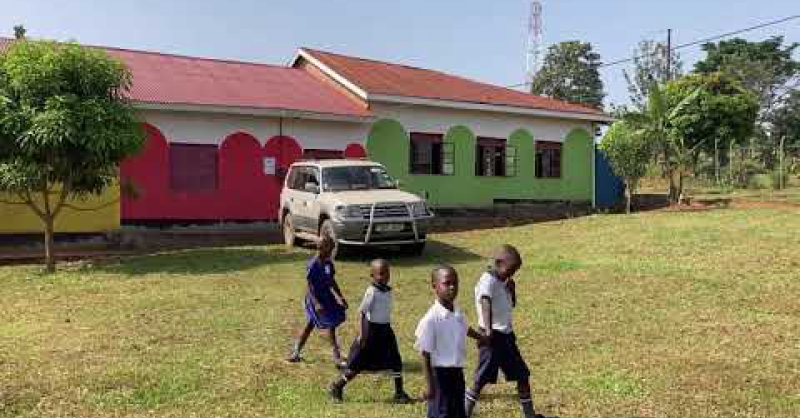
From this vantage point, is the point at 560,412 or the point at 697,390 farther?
the point at 697,390

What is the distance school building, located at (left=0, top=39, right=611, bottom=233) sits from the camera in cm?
2027

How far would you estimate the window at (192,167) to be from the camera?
20.5 m

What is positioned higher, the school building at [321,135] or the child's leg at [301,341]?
the school building at [321,135]

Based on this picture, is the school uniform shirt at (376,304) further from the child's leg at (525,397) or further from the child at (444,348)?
the child at (444,348)

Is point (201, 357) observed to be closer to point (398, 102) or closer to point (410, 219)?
point (410, 219)

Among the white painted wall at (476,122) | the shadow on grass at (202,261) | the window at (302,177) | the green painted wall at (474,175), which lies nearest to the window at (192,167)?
the window at (302,177)

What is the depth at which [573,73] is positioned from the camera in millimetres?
60562

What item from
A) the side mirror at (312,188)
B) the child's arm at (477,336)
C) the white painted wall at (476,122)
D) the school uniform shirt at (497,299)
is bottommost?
the child's arm at (477,336)

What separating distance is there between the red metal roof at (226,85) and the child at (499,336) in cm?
1469

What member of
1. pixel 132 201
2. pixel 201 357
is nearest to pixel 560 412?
pixel 201 357

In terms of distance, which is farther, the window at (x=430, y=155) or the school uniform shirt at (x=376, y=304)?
the window at (x=430, y=155)

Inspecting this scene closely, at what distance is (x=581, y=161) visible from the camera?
2867cm

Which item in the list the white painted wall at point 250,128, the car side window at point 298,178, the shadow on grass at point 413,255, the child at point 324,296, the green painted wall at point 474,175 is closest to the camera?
the child at point 324,296

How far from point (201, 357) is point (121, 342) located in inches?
49.4
